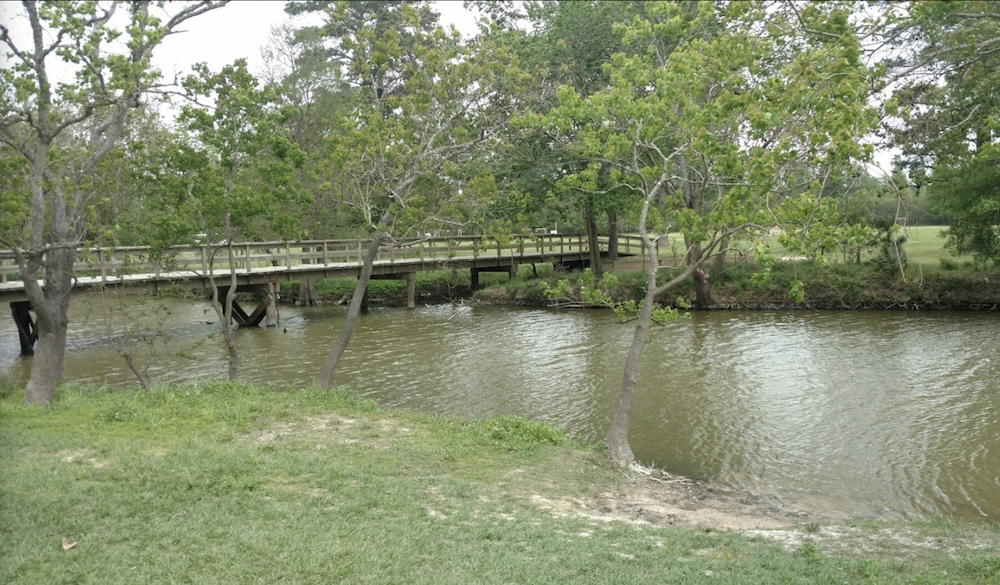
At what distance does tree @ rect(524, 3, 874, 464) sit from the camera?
264 inches

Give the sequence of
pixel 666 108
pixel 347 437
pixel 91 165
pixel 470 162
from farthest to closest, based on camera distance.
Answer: pixel 470 162 < pixel 91 165 < pixel 666 108 < pixel 347 437

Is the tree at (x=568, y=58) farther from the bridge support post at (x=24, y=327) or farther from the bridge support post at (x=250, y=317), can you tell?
the bridge support post at (x=24, y=327)

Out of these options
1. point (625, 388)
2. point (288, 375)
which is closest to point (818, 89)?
point (625, 388)

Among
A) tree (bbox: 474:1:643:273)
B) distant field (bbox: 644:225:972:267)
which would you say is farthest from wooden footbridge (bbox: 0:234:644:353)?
distant field (bbox: 644:225:972:267)

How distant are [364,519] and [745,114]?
5.55 meters

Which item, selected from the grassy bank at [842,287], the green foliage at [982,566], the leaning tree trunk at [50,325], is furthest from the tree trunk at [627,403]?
the grassy bank at [842,287]

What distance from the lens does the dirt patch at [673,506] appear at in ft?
24.4

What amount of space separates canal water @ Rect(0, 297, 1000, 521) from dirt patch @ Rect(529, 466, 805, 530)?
779 mm

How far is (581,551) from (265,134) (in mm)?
9599

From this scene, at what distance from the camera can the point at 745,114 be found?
7852 millimetres

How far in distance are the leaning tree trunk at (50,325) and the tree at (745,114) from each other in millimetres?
7686

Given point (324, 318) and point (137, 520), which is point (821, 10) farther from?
point (324, 318)

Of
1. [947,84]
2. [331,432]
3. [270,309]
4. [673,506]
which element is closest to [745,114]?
[947,84]

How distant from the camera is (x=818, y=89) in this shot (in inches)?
278
